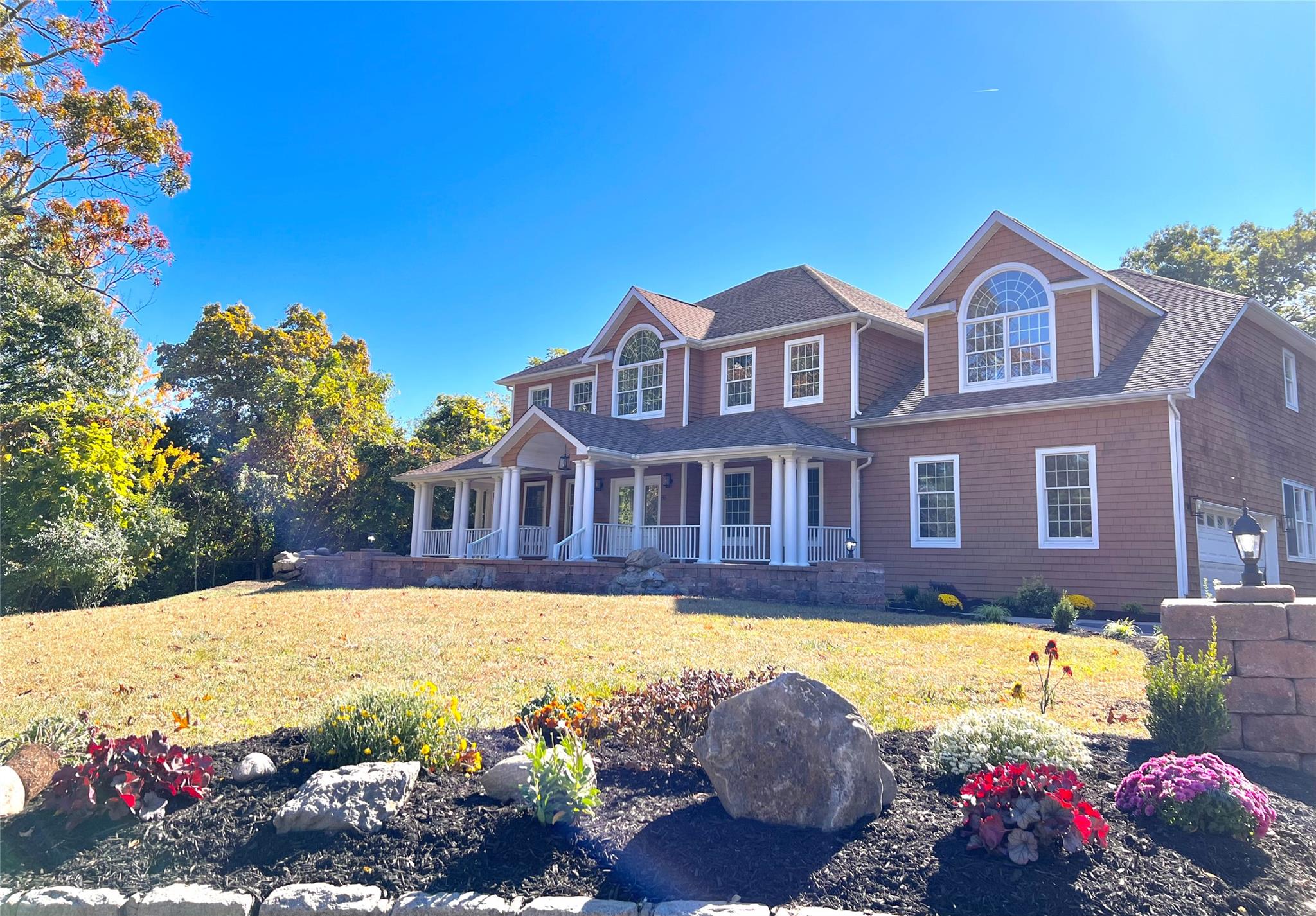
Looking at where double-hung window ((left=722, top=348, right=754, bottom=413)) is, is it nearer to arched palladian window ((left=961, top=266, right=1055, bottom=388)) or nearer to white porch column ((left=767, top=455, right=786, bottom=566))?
white porch column ((left=767, top=455, right=786, bottom=566))

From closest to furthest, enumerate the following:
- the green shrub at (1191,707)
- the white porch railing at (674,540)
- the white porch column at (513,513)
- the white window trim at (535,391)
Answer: the green shrub at (1191,707) → the white porch railing at (674,540) → the white porch column at (513,513) → the white window trim at (535,391)

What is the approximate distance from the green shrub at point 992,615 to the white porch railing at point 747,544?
190 inches

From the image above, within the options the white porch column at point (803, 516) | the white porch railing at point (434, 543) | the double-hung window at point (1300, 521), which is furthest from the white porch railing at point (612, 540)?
the double-hung window at point (1300, 521)

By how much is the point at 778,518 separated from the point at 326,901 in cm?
1344

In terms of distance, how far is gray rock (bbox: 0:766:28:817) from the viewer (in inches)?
161

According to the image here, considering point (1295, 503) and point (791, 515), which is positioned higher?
point (1295, 503)

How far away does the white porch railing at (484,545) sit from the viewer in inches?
768

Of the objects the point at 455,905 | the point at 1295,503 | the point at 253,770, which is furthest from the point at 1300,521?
the point at 253,770

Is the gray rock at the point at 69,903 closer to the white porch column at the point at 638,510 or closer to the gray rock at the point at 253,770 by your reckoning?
the gray rock at the point at 253,770

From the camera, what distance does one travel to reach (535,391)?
2439 cm

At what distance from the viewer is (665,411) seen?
2020cm

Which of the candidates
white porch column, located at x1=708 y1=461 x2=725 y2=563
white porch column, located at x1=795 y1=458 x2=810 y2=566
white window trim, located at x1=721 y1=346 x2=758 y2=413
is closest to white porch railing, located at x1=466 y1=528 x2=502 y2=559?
white porch column, located at x1=708 y1=461 x2=725 y2=563

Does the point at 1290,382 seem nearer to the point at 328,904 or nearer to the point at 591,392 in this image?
the point at 591,392

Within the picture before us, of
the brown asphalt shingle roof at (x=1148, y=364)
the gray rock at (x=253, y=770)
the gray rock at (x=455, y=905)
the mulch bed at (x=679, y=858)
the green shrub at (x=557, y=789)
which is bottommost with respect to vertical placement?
the gray rock at (x=455, y=905)
